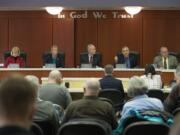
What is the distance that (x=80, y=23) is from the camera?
44.5 feet

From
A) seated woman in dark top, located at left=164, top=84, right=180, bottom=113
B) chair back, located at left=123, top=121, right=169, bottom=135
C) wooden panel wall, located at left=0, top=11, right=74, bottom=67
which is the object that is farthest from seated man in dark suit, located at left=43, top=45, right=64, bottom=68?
chair back, located at left=123, top=121, right=169, bottom=135

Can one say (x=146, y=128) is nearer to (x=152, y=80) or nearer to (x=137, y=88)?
(x=137, y=88)

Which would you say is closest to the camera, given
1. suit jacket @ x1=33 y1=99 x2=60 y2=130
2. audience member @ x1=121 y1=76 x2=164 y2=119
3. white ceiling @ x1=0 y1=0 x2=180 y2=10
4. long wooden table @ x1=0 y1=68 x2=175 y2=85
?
suit jacket @ x1=33 y1=99 x2=60 y2=130

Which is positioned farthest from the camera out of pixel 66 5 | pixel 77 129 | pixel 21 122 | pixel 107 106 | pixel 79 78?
pixel 66 5

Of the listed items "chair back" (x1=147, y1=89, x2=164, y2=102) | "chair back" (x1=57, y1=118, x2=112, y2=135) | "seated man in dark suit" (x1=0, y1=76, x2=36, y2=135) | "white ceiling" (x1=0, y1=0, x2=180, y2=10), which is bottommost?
"chair back" (x1=57, y1=118, x2=112, y2=135)

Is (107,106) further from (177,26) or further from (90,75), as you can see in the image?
(177,26)

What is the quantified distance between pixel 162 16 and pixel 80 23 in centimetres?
254

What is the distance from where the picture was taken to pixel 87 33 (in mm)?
13594

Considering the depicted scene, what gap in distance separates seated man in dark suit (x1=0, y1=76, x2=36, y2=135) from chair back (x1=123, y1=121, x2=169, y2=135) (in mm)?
2363

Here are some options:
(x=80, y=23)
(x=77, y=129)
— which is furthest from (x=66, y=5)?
(x=77, y=129)

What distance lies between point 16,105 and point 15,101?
0.05 feet

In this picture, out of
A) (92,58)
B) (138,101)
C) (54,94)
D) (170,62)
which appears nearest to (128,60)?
(92,58)

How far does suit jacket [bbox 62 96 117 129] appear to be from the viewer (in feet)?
15.0

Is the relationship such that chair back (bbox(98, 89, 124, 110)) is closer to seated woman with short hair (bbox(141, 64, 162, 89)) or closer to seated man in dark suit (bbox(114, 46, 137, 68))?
seated woman with short hair (bbox(141, 64, 162, 89))
